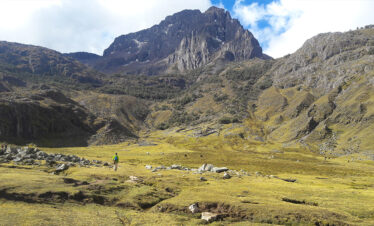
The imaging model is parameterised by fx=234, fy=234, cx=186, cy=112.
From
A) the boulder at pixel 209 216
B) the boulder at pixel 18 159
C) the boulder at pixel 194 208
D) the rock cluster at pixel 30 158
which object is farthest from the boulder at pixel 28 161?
the boulder at pixel 209 216

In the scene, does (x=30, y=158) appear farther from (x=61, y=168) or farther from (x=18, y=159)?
(x=61, y=168)

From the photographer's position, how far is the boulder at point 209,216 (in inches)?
1232

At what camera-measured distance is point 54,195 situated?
33031 millimetres

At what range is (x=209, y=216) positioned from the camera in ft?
105

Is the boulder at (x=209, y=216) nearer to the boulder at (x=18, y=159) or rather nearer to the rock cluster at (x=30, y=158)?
the rock cluster at (x=30, y=158)

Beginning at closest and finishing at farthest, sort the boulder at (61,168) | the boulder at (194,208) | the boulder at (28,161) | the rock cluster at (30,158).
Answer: the boulder at (194,208)
the boulder at (61,168)
the rock cluster at (30,158)
the boulder at (28,161)

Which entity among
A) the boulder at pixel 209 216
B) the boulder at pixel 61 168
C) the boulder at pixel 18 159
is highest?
the boulder at pixel 18 159

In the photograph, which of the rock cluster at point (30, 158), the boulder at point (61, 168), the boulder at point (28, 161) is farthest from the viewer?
the boulder at point (28, 161)

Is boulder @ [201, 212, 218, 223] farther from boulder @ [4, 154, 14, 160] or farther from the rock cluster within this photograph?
boulder @ [4, 154, 14, 160]

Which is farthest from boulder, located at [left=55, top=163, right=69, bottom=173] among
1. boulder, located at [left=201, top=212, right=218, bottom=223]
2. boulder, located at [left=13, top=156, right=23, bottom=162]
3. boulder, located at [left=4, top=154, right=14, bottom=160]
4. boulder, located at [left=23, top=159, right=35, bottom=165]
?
boulder, located at [left=201, top=212, right=218, bottom=223]

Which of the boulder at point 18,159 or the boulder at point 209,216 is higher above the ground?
the boulder at point 18,159

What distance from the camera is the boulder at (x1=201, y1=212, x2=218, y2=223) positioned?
103ft

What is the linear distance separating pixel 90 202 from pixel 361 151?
657 feet

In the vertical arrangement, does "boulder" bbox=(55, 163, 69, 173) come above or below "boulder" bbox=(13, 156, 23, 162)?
A: below
